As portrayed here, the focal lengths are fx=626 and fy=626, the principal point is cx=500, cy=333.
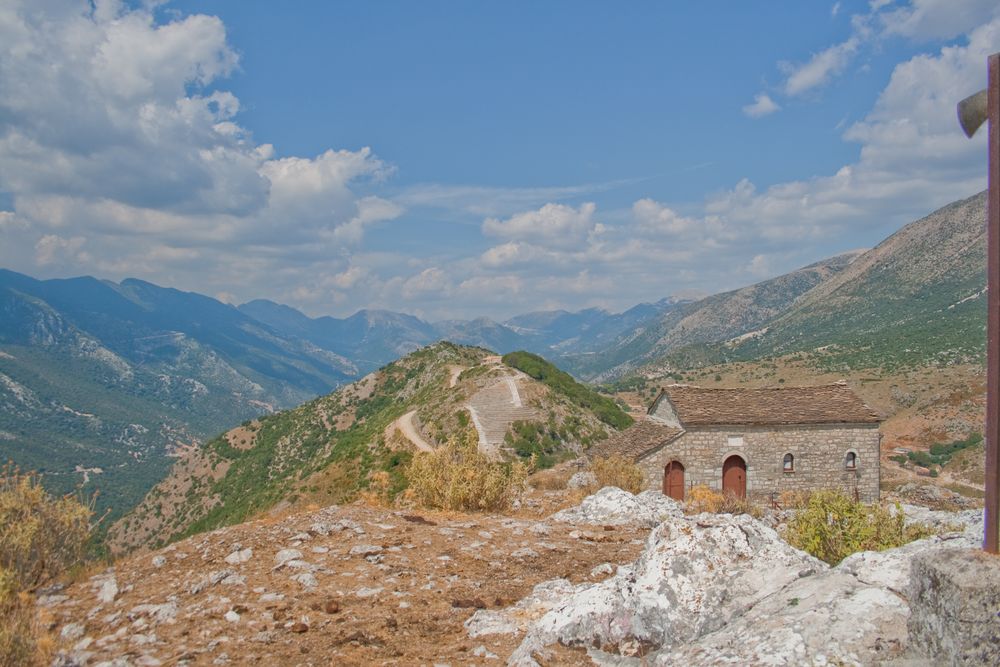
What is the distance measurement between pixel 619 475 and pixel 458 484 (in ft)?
28.6

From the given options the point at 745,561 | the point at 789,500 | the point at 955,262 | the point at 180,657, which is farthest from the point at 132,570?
the point at 955,262

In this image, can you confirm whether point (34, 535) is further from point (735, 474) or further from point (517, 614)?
point (735, 474)

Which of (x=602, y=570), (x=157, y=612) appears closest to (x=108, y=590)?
(x=157, y=612)

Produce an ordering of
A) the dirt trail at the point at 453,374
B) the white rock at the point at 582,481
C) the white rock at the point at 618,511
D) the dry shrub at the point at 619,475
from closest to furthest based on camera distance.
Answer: the white rock at the point at 618,511
the dry shrub at the point at 619,475
the white rock at the point at 582,481
the dirt trail at the point at 453,374

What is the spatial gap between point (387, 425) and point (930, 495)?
43851 mm

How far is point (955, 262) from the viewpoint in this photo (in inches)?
4801

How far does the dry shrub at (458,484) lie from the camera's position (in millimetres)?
15625

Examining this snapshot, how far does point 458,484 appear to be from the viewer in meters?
15.7

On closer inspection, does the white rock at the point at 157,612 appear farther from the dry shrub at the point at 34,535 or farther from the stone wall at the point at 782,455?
the stone wall at the point at 782,455

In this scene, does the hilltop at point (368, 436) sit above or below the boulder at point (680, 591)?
below

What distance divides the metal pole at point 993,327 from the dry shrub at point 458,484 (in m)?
12.1

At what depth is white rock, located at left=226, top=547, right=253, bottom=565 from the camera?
10.4 m

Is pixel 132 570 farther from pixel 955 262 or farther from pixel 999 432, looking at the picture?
pixel 955 262

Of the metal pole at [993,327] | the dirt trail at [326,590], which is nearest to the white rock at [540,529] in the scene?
the dirt trail at [326,590]
